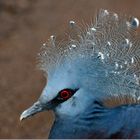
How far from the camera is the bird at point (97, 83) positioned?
3365mm

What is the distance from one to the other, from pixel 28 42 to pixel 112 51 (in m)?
3.05

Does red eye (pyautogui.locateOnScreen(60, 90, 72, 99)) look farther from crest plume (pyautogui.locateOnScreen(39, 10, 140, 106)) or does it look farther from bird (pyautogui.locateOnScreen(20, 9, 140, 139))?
crest plume (pyautogui.locateOnScreen(39, 10, 140, 106))

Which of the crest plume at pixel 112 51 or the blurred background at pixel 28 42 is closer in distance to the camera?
the crest plume at pixel 112 51

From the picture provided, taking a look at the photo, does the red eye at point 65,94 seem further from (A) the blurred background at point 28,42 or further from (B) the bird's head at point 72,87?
(A) the blurred background at point 28,42

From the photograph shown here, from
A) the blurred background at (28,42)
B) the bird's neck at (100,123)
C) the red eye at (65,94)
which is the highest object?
the blurred background at (28,42)

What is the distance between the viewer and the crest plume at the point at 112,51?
341cm

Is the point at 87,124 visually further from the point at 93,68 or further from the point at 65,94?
the point at 93,68

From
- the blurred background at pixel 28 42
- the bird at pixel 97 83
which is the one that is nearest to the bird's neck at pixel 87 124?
the bird at pixel 97 83

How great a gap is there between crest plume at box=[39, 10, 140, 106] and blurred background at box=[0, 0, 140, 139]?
1698 mm

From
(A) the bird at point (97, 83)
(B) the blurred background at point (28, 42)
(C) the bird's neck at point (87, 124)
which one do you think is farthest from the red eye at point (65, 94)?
(B) the blurred background at point (28, 42)

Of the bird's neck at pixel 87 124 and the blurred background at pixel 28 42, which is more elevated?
the blurred background at pixel 28 42

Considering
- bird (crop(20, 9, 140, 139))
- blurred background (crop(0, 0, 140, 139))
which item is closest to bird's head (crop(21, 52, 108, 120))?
bird (crop(20, 9, 140, 139))

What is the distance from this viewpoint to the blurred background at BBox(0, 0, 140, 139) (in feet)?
17.8

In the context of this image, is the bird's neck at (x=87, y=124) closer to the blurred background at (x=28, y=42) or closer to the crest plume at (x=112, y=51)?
the crest plume at (x=112, y=51)
